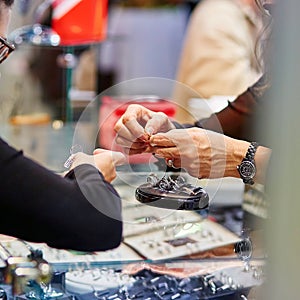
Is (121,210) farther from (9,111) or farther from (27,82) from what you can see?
(27,82)

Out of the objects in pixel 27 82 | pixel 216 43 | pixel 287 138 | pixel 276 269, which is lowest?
pixel 27 82

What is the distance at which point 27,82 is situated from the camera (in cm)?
238

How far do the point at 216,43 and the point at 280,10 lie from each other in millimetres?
1712

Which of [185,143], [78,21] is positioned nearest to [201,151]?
[185,143]

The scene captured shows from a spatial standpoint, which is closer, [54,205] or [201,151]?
[54,205]

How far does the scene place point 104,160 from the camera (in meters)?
1.01

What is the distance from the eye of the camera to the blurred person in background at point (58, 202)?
0.88 m

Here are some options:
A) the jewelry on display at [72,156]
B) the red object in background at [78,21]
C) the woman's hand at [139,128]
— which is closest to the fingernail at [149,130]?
the woman's hand at [139,128]

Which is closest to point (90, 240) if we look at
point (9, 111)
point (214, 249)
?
point (214, 249)

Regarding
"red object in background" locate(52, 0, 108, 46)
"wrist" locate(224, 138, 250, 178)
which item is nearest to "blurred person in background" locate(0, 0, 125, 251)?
"wrist" locate(224, 138, 250, 178)

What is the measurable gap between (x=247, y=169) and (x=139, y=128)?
0.17 m

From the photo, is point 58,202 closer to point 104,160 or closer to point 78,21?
point 104,160

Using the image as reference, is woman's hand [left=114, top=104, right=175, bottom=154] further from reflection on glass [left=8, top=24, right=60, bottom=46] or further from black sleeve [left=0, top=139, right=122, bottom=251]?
reflection on glass [left=8, top=24, right=60, bottom=46]

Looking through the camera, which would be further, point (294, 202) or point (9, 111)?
point (9, 111)
